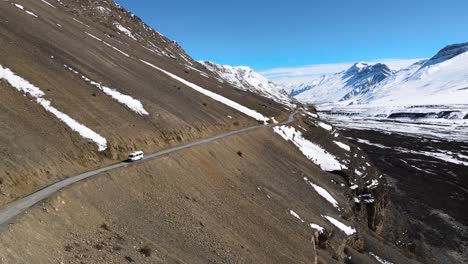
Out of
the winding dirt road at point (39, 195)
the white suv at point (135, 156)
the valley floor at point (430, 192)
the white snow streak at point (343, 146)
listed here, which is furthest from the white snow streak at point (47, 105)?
the white snow streak at point (343, 146)

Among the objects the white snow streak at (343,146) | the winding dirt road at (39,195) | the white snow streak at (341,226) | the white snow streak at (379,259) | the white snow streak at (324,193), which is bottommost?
the white snow streak at (379,259)

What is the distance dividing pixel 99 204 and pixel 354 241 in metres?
25.5

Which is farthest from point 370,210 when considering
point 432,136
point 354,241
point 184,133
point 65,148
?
point 432,136

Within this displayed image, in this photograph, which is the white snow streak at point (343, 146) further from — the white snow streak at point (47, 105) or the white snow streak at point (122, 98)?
the white snow streak at point (47, 105)

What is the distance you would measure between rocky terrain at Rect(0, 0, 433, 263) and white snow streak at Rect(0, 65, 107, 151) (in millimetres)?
127

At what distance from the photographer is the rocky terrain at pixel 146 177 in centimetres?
2120

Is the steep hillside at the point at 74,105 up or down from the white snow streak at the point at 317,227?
up

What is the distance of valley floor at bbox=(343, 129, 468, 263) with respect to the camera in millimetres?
53344

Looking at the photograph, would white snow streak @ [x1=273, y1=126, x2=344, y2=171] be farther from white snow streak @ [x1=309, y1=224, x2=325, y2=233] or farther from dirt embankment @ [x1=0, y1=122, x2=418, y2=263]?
white snow streak @ [x1=309, y1=224, x2=325, y2=233]

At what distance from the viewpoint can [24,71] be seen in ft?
117

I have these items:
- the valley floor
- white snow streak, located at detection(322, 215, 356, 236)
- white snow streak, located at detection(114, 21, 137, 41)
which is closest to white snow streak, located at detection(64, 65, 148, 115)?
white snow streak, located at detection(322, 215, 356, 236)

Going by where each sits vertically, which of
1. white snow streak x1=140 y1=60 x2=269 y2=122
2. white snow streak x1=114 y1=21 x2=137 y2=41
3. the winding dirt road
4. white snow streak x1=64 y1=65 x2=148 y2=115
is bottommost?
the winding dirt road

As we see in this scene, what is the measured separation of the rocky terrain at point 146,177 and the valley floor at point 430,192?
3.73 metres

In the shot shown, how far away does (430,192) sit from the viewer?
76875 millimetres
